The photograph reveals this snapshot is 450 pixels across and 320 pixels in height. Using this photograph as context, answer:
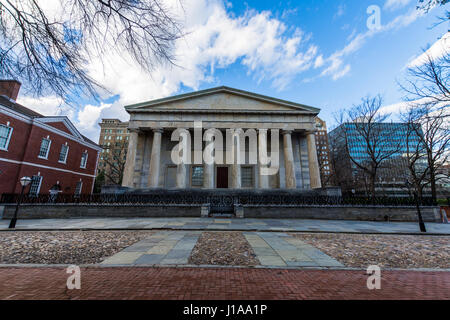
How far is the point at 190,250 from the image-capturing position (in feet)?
18.4

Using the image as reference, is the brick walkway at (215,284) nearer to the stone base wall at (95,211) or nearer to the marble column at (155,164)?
the stone base wall at (95,211)

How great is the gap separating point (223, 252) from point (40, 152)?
25.1m

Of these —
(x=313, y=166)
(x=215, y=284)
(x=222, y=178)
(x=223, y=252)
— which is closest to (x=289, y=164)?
(x=313, y=166)

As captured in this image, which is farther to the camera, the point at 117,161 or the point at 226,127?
the point at 117,161

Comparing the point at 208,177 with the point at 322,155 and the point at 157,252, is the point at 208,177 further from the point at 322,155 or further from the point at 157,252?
the point at 322,155

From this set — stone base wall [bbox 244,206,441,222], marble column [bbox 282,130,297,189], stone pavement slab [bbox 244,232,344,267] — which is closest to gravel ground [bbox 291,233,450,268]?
stone pavement slab [bbox 244,232,344,267]

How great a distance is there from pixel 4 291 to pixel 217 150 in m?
22.1

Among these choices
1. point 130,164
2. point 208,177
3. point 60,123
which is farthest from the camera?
point 60,123

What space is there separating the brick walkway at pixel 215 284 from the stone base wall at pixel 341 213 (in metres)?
9.34

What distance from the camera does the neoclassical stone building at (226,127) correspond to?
20.8m

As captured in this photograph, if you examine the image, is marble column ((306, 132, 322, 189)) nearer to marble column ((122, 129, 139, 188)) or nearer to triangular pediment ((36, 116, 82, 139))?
marble column ((122, 129, 139, 188))

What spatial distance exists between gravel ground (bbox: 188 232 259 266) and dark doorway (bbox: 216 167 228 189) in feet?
57.8
